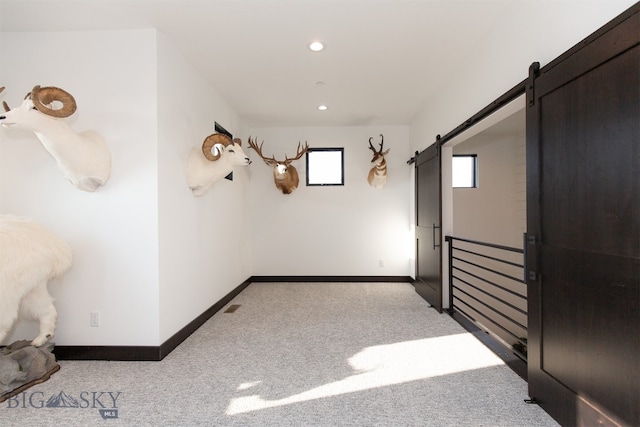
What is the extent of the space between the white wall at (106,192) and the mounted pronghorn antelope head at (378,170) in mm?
3657

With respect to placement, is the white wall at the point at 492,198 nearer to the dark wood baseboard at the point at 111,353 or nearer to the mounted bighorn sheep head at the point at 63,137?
the dark wood baseboard at the point at 111,353

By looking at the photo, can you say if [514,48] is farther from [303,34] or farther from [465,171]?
[465,171]

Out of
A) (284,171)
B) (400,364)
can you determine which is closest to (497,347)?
(400,364)

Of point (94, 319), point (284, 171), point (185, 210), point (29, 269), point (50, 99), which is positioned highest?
point (50, 99)

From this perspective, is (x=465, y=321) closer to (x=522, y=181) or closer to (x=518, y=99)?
(x=518, y=99)

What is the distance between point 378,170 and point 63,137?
4271 millimetres

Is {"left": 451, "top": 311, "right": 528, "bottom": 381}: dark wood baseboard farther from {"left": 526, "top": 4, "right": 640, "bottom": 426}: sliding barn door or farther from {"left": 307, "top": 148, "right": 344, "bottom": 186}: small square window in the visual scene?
{"left": 307, "top": 148, "right": 344, "bottom": 186}: small square window

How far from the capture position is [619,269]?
1400mm

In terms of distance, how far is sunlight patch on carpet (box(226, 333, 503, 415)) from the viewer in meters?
2.09

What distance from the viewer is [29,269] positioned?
7.45 feet

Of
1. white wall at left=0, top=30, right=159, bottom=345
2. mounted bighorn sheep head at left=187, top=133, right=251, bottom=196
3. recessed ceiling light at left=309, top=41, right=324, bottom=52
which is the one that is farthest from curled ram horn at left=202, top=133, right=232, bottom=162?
recessed ceiling light at left=309, top=41, right=324, bottom=52

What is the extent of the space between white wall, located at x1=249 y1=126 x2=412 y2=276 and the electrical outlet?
3212mm

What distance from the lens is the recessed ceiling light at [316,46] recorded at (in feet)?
9.41

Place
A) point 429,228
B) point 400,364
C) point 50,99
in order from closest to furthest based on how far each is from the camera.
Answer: point 50,99
point 400,364
point 429,228
